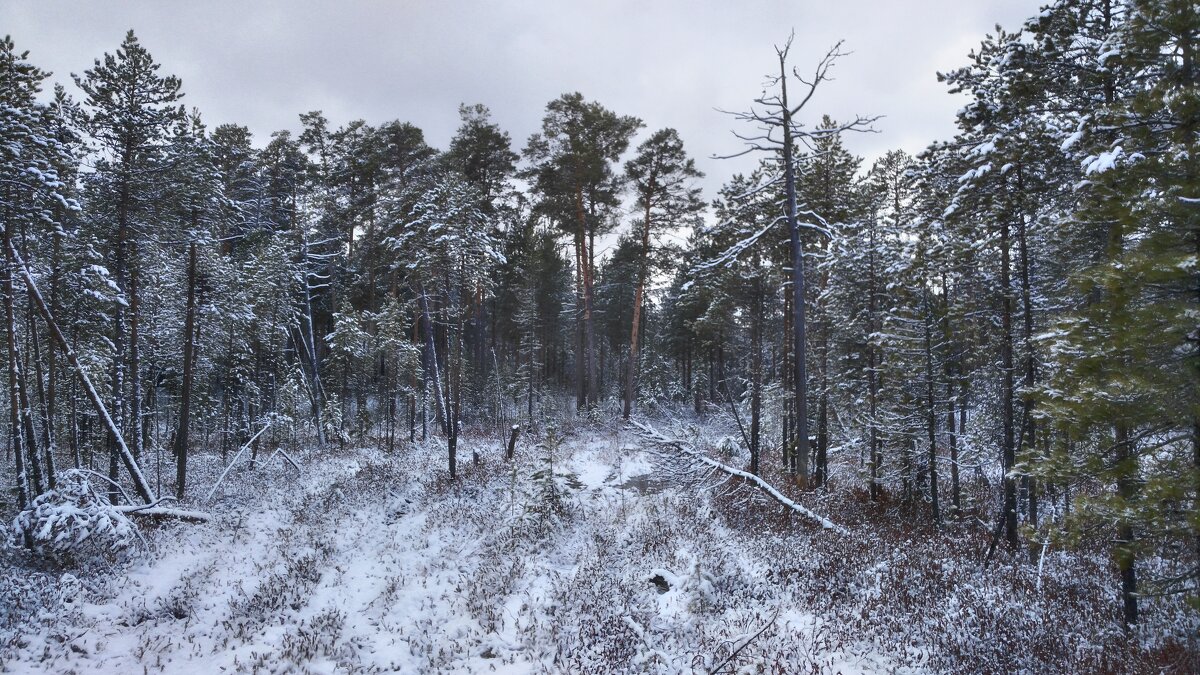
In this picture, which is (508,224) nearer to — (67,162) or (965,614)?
(67,162)

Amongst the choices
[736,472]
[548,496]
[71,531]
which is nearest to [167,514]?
[71,531]

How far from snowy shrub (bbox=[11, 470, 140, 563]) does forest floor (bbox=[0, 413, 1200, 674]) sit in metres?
0.32

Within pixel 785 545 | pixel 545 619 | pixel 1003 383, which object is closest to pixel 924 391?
pixel 1003 383

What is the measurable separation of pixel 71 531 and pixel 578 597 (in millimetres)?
9345

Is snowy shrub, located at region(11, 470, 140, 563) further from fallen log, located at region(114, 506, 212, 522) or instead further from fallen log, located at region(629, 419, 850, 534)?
fallen log, located at region(629, 419, 850, 534)

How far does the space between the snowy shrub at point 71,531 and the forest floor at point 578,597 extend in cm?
32

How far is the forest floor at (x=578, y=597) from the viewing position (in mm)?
6609

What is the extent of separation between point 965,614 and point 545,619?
Result: 18.9 ft

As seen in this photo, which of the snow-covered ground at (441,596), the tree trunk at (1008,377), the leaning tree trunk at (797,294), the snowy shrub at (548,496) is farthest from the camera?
the leaning tree trunk at (797,294)

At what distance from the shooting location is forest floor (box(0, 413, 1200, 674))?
21.7 feet

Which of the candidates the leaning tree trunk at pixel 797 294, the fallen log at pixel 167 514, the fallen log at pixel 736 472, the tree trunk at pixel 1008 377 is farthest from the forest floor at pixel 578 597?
the leaning tree trunk at pixel 797 294

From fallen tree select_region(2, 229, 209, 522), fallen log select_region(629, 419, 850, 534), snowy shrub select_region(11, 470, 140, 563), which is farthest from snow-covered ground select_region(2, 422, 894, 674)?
fallen log select_region(629, 419, 850, 534)

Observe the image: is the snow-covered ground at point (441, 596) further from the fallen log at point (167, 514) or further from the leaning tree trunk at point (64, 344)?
the leaning tree trunk at point (64, 344)

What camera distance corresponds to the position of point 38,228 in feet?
41.8
